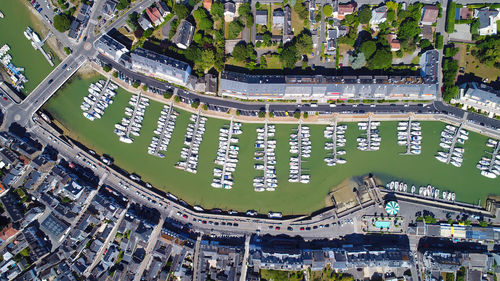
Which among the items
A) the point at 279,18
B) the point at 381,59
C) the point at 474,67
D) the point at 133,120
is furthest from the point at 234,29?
the point at 474,67

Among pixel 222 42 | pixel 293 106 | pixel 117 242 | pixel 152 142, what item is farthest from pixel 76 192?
pixel 293 106

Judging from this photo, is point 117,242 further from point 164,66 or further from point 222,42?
point 222,42

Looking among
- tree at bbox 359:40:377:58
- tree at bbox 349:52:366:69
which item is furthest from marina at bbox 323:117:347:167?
tree at bbox 359:40:377:58

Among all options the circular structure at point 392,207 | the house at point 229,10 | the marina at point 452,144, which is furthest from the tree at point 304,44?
the circular structure at point 392,207

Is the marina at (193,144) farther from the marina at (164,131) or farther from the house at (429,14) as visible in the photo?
the house at (429,14)

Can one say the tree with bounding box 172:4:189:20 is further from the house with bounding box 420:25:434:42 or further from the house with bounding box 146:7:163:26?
the house with bounding box 420:25:434:42
